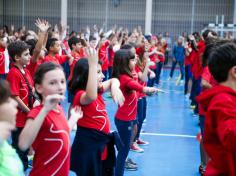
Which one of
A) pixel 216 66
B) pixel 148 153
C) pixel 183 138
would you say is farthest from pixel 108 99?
pixel 216 66

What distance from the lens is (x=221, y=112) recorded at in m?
1.75

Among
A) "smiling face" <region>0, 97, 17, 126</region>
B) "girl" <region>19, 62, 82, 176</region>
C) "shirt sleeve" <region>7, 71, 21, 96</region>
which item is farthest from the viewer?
"shirt sleeve" <region>7, 71, 21, 96</region>

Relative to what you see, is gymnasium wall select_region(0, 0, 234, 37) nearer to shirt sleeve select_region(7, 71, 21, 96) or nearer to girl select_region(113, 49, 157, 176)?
girl select_region(113, 49, 157, 176)

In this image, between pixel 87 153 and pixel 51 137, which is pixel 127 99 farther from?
pixel 51 137

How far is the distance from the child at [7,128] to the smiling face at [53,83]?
532 millimetres

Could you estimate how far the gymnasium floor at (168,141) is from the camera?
442cm

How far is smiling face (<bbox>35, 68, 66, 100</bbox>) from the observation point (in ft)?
7.53

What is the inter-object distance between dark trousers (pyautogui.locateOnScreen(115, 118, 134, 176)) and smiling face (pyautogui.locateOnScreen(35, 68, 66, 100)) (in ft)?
4.83

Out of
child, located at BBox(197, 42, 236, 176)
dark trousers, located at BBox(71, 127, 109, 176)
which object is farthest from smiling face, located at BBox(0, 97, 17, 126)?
dark trousers, located at BBox(71, 127, 109, 176)

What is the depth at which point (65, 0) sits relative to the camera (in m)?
18.0

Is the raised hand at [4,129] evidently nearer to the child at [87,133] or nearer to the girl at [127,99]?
the child at [87,133]

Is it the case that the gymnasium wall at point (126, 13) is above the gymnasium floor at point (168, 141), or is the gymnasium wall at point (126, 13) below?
above

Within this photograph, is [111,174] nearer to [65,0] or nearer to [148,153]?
[148,153]

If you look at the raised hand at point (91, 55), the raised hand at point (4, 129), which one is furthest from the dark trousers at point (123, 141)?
the raised hand at point (4, 129)
